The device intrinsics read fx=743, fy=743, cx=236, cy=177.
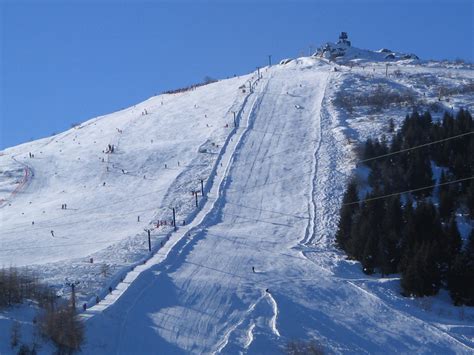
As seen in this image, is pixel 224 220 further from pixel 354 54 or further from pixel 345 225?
pixel 354 54

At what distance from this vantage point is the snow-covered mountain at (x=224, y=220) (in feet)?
103

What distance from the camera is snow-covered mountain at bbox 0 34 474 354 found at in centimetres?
3153

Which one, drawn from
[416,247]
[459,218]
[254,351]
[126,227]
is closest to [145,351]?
[254,351]

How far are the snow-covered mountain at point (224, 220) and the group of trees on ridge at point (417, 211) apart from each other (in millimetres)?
1070

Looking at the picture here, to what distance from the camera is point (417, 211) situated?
38.4m

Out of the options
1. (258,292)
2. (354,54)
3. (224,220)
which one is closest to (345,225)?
(224,220)

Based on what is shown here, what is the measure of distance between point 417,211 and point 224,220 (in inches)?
496

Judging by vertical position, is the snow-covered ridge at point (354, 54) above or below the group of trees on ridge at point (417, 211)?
above

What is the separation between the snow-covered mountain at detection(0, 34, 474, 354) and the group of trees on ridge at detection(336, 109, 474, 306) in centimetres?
107

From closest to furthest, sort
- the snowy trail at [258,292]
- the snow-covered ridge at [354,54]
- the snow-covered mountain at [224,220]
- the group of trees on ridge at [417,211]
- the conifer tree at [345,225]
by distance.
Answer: the snowy trail at [258,292], the snow-covered mountain at [224,220], the group of trees on ridge at [417,211], the conifer tree at [345,225], the snow-covered ridge at [354,54]

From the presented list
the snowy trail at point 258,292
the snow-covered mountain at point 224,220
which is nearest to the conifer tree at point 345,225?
the snow-covered mountain at point 224,220

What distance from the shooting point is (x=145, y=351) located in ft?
91.8

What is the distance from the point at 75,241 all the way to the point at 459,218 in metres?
22.5

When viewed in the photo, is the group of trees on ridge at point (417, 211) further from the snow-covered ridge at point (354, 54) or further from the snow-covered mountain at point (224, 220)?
the snow-covered ridge at point (354, 54)
